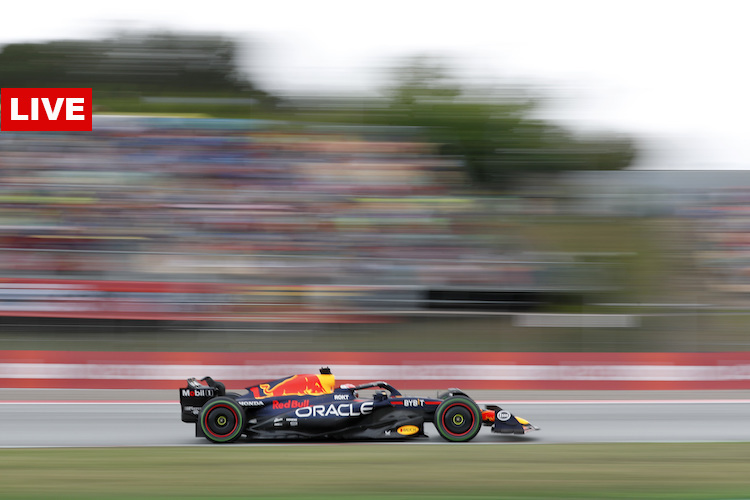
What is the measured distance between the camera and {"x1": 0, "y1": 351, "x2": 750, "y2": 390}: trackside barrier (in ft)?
43.8

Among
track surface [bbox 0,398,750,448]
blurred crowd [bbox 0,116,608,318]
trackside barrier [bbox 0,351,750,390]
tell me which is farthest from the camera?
blurred crowd [bbox 0,116,608,318]

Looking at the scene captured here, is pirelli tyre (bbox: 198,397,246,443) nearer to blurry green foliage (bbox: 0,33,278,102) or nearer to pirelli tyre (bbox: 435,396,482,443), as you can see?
pirelli tyre (bbox: 435,396,482,443)

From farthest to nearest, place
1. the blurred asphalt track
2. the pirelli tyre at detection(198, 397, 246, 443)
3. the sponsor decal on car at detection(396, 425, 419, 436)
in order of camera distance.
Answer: the blurred asphalt track → the sponsor decal on car at detection(396, 425, 419, 436) → the pirelli tyre at detection(198, 397, 246, 443)

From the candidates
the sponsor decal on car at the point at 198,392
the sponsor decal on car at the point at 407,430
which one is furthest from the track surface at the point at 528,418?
the sponsor decal on car at the point at 198,392

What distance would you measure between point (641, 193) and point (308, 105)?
976 centimetres

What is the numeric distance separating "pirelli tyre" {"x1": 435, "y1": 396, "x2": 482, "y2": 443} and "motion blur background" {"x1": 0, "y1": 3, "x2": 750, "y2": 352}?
710 centimetres

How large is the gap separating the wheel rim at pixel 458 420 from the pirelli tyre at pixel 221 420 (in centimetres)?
209

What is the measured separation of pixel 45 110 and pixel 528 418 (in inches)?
650

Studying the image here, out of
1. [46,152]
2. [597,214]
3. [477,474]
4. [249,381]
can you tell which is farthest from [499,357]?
[46,152]

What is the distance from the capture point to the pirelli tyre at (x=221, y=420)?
8.22m

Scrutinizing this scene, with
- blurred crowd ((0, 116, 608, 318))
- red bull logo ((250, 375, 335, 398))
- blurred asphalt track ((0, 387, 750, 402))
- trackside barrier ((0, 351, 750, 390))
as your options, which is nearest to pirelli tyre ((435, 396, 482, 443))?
red bull logo ((250, 375, 335, 398))

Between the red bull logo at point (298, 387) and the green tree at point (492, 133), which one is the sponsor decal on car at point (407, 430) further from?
the green tree at point (492, 133)

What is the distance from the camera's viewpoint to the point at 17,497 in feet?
19.0

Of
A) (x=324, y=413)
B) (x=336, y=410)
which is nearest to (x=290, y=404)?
(x=324, y=413)
